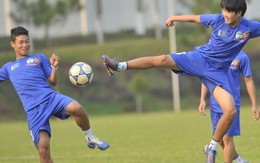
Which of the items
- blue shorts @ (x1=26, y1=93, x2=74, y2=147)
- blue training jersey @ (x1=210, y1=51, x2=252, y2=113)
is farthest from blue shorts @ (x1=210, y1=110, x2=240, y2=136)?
blue shorts @ (x1=26, y1=93, x2=74, y2=147)

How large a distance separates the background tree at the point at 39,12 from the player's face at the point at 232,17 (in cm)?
3824

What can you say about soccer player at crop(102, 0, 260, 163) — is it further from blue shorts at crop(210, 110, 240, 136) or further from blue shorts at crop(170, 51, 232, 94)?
blue shorts at crop(210, 110, 240, 136)

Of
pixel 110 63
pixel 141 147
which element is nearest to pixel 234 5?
pixel 110 63

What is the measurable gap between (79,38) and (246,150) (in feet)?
125

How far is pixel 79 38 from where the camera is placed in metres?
51.1

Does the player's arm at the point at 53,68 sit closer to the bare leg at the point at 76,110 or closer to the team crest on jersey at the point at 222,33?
the bare leg at the point at 76,110

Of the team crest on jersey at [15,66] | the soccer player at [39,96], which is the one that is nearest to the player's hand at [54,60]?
the soccer player at [39,96]

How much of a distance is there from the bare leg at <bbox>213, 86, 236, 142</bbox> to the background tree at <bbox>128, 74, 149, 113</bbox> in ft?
102

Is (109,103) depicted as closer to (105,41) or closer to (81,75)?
(105,41)

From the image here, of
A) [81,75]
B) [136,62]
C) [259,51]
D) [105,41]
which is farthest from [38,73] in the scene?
[105,41]

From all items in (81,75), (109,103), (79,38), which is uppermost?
(81,75)

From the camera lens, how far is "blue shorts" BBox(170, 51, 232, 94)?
9.79 metres

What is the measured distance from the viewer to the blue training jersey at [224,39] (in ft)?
31.7

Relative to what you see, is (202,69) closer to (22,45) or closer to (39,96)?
(39,96)
